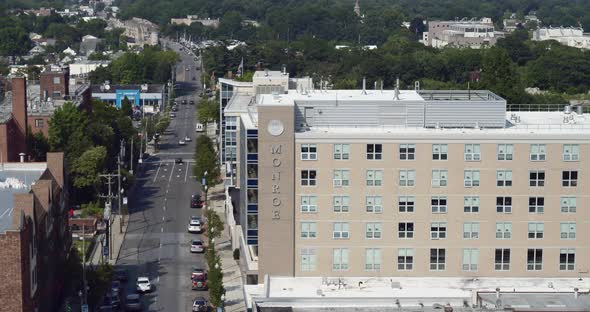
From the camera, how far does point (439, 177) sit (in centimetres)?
7181

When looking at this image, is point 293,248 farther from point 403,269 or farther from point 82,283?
point 82,283

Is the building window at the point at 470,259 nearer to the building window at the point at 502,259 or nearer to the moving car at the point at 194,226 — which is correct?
the building window at the point at 502,259

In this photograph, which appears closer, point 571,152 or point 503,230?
point 571,152

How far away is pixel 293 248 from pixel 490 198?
447 inches

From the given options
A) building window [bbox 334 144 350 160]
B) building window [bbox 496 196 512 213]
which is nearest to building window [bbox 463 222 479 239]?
building window [bbox 496 196 512 213]

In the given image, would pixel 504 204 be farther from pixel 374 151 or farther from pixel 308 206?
pixel 308 206

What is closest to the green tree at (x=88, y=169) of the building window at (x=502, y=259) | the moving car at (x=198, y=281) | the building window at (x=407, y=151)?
the moving car at (x=198, y=281)

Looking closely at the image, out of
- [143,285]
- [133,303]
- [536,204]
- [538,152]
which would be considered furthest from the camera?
[143,285]

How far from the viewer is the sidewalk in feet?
264

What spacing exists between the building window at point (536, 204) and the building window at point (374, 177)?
27.9ft

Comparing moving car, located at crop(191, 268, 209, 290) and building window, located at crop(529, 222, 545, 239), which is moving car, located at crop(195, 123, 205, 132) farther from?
building window, located at crop(529, 222, 545, 239)

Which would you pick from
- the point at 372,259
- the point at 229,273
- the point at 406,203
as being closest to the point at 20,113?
the point at 229,273

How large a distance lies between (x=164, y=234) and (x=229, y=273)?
48.0ft

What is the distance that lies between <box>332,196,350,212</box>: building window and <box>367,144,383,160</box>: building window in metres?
2.69
